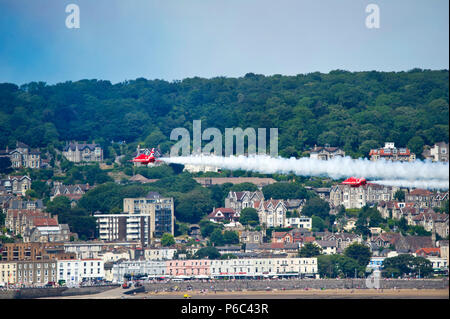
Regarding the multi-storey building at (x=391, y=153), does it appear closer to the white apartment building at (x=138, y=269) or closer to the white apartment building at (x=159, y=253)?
the white apartment building at (x=159, y=253)

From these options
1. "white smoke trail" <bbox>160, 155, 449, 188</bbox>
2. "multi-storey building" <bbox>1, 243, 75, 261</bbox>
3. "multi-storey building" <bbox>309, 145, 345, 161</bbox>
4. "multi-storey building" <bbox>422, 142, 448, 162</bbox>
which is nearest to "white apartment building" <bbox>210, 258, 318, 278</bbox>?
"multi-storey building" <bbox>1, 243, 75, 261</bbox>

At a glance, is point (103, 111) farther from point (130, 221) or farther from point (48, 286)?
point (48, 286)

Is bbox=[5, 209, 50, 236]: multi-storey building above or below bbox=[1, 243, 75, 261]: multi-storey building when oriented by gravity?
above

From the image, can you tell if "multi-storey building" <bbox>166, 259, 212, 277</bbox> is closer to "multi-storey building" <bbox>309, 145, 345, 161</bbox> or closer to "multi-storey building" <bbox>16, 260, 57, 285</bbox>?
"multi-storey building" <bbox>16, 260, 57, 285</bbox>

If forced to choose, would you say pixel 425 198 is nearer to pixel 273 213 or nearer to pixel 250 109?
pixel 273 213

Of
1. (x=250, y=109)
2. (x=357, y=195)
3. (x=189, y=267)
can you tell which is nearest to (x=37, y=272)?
(x=189, y=267)
